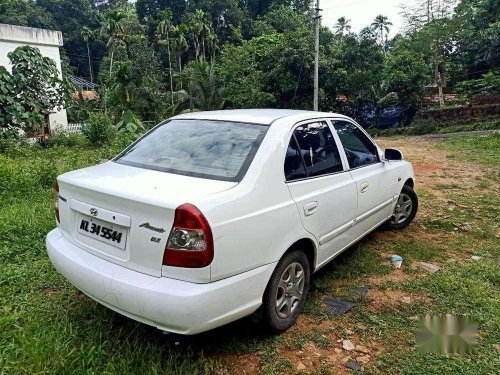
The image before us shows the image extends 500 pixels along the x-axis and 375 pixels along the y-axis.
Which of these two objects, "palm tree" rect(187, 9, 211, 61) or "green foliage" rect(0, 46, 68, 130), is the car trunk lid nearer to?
"green foliage" rect(0, 46, 68, 130)

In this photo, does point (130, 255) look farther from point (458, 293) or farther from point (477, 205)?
point (477, 205)

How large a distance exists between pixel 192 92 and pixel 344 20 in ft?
93.5

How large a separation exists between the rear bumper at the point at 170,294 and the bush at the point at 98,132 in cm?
1335

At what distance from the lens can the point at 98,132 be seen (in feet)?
48.6

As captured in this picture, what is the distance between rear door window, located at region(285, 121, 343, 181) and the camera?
111 inches

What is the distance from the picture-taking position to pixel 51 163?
21.6 feet

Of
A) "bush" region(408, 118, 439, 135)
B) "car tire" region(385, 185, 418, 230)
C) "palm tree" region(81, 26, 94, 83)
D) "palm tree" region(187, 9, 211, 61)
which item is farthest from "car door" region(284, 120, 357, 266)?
"palm tree" region(81, 26, 94, 83)

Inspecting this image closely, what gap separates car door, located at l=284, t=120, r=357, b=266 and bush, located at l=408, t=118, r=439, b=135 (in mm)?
18362

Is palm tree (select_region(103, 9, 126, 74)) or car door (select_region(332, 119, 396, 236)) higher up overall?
palm tree (select_region(103, 9, 126, 74))

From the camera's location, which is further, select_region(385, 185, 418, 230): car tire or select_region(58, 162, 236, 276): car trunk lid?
select_region(385, 185, 418, 230): car tire

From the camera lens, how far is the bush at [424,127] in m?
19.7

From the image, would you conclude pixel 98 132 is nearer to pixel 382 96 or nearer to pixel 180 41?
pixel 382 96

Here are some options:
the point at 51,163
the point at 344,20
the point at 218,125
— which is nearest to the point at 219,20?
the point at 344,20

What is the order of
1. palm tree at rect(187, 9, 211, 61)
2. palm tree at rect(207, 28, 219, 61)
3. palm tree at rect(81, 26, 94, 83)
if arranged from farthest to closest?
1. palm tree at rect(81, 26, 94, 83)
2. palm tree at rect(207, 28, 219, 61)
3. palm tree at rect(187, 9, 211, 61)
